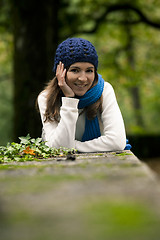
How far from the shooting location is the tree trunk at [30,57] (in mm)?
8672

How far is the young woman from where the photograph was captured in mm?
3607

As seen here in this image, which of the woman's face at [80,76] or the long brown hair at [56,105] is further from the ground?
the woman's face at [80,76]

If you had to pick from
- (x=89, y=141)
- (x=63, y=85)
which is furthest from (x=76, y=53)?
(x=89, y=141)

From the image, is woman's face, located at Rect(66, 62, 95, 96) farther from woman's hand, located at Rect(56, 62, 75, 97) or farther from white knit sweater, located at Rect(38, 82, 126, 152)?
white knit sweater, located at Rect(38, 82, 126, 152)

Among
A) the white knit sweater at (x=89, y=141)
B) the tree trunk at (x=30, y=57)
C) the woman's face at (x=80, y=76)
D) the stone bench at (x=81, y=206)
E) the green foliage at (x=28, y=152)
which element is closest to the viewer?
the stone bench at (x=81, y=206)

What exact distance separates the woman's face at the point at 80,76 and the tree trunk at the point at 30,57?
16.1 ft

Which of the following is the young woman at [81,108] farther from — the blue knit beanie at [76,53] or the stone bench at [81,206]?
the stone bench at [81,206]

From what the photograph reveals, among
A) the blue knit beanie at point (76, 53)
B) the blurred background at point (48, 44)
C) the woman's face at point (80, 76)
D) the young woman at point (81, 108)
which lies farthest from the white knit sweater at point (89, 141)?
the blurred background at point (48, 44)

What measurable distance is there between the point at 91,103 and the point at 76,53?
1.71 feet

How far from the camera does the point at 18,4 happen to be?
29.3 ft

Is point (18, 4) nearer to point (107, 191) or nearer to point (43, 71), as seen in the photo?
point (43, 71)

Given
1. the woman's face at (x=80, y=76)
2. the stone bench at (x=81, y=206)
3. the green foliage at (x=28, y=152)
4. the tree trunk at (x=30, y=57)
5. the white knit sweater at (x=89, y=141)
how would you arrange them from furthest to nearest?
1. the tree trunk at (x=30, y=57)
2. the woman's face at (x=80, y=76)
3. the white knit sweater at (x=89, y=141)
4. the green foliage at (x=28, y=152)
5. the stone bench at (x=81, y=206)

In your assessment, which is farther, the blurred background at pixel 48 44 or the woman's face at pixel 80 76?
the blurred background at pixel 48 44

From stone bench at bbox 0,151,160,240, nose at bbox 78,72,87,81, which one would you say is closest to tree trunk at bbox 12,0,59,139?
nose at bbox 78,72,87,81
